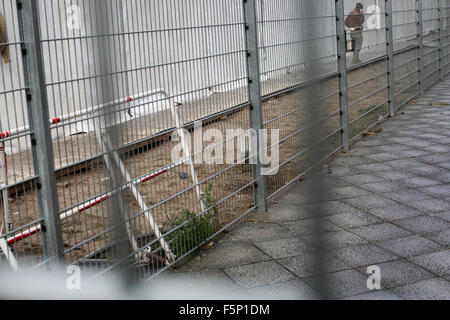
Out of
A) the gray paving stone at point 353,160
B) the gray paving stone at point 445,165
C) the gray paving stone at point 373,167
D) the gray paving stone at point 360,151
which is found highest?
the gray paving stone at point 360,151

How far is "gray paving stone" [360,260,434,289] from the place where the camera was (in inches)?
145

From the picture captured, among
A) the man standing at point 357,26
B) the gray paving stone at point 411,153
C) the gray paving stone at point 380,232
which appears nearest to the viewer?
the gray paving stone at point 380,232

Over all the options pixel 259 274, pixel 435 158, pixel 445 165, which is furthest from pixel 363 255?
pixel 435 158

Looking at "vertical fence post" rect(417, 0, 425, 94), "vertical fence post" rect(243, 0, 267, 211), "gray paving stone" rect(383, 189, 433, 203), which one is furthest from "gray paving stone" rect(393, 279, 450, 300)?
"vertical fence post" rect(417, 0, 425, 94)

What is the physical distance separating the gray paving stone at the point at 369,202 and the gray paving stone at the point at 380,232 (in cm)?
51

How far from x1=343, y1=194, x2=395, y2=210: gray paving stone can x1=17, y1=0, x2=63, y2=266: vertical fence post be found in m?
2.95

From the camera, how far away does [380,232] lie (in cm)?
461

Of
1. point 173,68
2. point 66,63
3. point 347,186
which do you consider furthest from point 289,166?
point 66,63

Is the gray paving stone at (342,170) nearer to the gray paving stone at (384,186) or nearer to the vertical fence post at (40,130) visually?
the gray paving stone at (384,186)

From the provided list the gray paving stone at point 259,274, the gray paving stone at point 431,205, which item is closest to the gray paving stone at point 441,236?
the gray paving stone at point 431,205

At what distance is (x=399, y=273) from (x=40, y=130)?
2.33 metres

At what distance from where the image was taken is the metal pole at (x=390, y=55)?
9.44 m

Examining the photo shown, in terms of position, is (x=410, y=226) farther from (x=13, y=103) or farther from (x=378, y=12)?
(x=378, y=12)

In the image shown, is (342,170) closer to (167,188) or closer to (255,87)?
(255,87)
